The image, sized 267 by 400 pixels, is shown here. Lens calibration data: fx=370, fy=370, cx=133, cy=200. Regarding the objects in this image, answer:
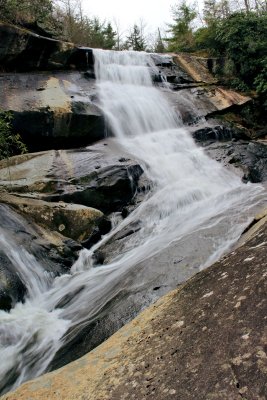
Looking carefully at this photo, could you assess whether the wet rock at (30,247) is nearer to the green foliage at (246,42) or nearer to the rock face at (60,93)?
the rock face at (60,93)

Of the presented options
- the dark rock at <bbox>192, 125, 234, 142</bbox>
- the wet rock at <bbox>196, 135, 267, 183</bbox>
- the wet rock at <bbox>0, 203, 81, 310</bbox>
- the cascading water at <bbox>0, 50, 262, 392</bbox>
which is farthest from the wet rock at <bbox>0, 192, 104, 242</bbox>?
the dark rock at <bbox>192, 125, 234, 142</bbox>

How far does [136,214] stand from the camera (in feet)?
30.3

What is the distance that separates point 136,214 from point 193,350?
23.5ft

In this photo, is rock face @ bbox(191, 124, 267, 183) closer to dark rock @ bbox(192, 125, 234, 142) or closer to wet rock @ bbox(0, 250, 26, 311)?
dark rock @ bbox(192, 125, 234, 142)

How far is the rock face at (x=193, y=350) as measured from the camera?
1816 mm

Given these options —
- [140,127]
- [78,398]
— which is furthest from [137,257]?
[140,127]

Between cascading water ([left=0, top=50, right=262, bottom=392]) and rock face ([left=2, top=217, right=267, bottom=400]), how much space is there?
6.61 feet

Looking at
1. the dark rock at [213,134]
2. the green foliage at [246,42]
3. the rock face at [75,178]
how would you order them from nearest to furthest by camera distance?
the rock face at [75,178], the dark rock at [213,134], the green foliage at [246,42]

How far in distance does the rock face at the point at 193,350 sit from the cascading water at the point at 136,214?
2.01 m

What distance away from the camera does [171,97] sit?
15.2 meters

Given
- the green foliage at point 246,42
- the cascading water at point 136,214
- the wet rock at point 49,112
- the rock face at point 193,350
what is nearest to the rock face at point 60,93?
the wet rock at point 49,112

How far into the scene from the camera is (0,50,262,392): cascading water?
4.99 metres

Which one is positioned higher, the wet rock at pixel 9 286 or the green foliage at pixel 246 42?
the green foliage at pixel 246 42

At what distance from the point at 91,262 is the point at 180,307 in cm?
502
